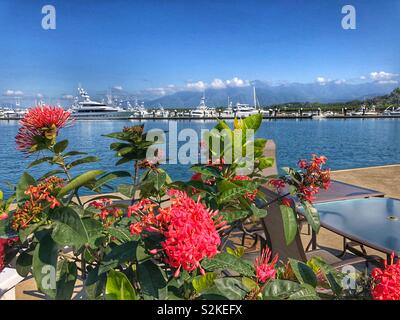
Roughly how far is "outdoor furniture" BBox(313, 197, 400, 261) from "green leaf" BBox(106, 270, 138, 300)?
1.85 meters

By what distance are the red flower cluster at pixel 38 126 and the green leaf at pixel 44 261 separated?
318 mm

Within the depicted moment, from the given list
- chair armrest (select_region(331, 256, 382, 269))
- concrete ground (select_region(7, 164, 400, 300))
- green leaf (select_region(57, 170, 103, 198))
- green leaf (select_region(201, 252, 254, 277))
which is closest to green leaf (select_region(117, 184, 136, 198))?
green leaf (select_region(57, 170, 103, 198))

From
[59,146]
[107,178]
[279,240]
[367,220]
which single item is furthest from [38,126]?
[367,220]

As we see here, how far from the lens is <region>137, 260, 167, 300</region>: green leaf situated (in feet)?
1.91

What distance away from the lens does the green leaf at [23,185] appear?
2.40ft

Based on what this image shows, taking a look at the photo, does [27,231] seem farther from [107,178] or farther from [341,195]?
[341,195]

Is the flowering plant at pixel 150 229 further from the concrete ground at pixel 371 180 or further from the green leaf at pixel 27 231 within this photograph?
the concrete ground at pixel 371 180

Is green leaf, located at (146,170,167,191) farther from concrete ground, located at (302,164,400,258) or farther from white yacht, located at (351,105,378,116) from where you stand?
white yacht, located at (351,105,378,116)

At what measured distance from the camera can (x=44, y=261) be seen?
2.11 feet

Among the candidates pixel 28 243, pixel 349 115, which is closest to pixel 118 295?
pixel 28 243

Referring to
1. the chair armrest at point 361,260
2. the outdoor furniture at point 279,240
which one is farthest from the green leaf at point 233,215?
the chair armrest at point 361,260

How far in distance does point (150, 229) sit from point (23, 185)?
16.1 inches
